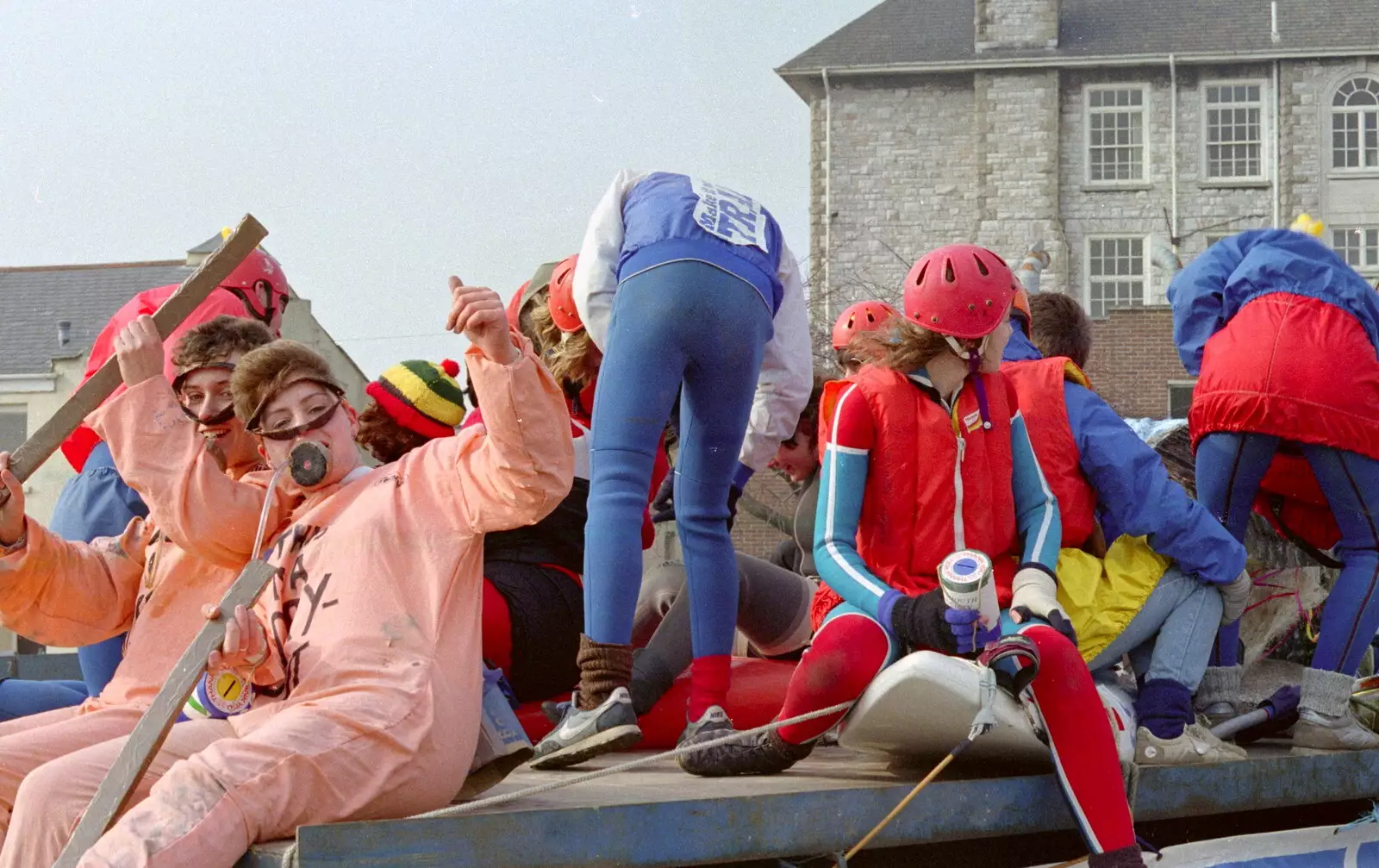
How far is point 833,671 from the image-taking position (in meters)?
3.90

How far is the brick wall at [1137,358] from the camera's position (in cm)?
2669

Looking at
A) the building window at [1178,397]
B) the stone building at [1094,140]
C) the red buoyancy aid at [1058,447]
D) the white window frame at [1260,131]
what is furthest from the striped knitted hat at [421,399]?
the white window frame at [1260,131]

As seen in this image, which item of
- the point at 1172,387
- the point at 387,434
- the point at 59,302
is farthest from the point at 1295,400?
the point at 59,302

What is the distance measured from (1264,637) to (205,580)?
331cm

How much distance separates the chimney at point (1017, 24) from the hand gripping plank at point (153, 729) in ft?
121

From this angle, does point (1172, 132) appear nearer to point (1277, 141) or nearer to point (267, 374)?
point (1277, 141)

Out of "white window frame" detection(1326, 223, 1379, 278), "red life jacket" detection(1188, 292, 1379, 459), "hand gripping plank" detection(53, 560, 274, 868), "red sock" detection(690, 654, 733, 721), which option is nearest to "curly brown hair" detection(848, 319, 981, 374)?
"red sock" detection(690, 654, 733, 721)

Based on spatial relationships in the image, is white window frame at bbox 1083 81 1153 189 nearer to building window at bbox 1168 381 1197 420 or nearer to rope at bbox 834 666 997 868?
building window at bbox 1168 381 1197 420

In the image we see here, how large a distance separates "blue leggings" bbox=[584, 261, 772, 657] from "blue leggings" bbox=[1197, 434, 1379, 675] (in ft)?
5.56

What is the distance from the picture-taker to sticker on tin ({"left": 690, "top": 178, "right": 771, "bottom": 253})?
14.6ft

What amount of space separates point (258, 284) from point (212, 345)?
4.49 ft

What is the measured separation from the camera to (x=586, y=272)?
4551mm

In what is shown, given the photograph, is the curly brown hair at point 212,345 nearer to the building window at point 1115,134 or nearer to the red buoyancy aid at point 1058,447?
the red buoyancy aid at point 1058,447

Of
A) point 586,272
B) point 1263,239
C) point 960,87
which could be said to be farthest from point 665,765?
point 960,87
